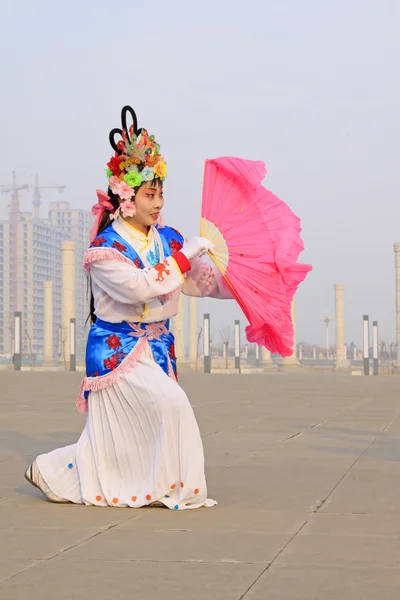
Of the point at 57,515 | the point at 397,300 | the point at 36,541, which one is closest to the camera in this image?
the point at 36,541

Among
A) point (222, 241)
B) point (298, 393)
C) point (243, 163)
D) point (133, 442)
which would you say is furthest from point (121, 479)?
point (298, 393)

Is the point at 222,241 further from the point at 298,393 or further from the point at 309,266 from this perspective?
the point at 298,393

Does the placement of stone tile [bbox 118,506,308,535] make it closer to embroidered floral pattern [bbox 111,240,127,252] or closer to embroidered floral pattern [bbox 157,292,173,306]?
embroidered floral pattern [bbox 157,292,173,306]

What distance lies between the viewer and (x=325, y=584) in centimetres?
343

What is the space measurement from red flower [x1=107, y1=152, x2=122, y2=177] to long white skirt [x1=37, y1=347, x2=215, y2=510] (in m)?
1.05

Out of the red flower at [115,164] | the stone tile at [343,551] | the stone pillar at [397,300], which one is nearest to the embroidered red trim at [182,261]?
the red flower at [115,164]

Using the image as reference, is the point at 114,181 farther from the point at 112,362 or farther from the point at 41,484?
the point at 41,484

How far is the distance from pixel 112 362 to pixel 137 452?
51 cm

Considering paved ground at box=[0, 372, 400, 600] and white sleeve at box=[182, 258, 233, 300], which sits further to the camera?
white sleeve at box=[182, 258, 233, 300]

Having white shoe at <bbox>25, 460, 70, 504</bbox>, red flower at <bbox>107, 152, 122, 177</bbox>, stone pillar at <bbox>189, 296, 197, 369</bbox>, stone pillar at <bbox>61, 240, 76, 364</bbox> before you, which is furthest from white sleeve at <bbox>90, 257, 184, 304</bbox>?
stone pillar at <bbox>189, 296, 197, 369</bbox>

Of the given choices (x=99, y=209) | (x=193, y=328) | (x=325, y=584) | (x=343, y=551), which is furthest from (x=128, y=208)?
(x=193, y=328)

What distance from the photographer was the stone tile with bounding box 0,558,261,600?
10.7ft

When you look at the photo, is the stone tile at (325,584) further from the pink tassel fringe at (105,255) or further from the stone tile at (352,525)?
the pink tassel fringe at (105,255)

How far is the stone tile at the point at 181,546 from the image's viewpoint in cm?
393
